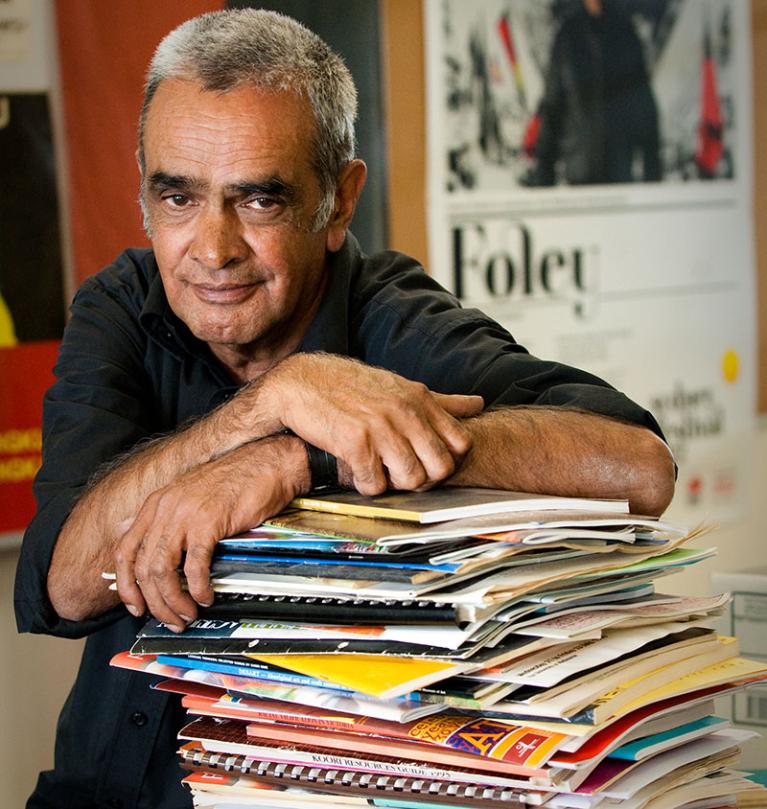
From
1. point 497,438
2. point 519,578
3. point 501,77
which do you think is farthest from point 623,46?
Answer: point 519,578

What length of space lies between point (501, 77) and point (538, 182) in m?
0.30

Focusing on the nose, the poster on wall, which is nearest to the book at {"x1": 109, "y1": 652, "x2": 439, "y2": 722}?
the nose

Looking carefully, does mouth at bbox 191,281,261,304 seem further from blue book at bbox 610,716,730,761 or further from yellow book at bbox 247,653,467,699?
blue book at bbox 610,716,730,761

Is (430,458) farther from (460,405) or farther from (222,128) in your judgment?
(222,128)

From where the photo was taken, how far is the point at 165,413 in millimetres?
1568

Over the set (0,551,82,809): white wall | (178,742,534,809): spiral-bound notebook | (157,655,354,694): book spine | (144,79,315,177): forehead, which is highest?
(144,79,315,177): forehead

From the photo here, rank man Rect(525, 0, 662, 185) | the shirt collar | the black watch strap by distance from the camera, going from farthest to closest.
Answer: man Rect(525, 0, 662, 185) < the shirt collar < the black watch strap

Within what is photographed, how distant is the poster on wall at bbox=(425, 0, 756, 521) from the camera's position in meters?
2.95

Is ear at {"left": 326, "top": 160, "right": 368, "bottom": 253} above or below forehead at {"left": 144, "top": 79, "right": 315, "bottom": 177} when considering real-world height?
below

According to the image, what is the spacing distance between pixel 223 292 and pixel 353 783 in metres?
0.70

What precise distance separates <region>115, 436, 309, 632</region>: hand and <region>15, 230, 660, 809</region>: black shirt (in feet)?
0.80

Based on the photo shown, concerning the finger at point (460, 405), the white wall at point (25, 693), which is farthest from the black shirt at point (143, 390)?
the white wall at point (25, 693)

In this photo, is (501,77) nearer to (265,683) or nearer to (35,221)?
(35,221)

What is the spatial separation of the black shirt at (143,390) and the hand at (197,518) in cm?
25
